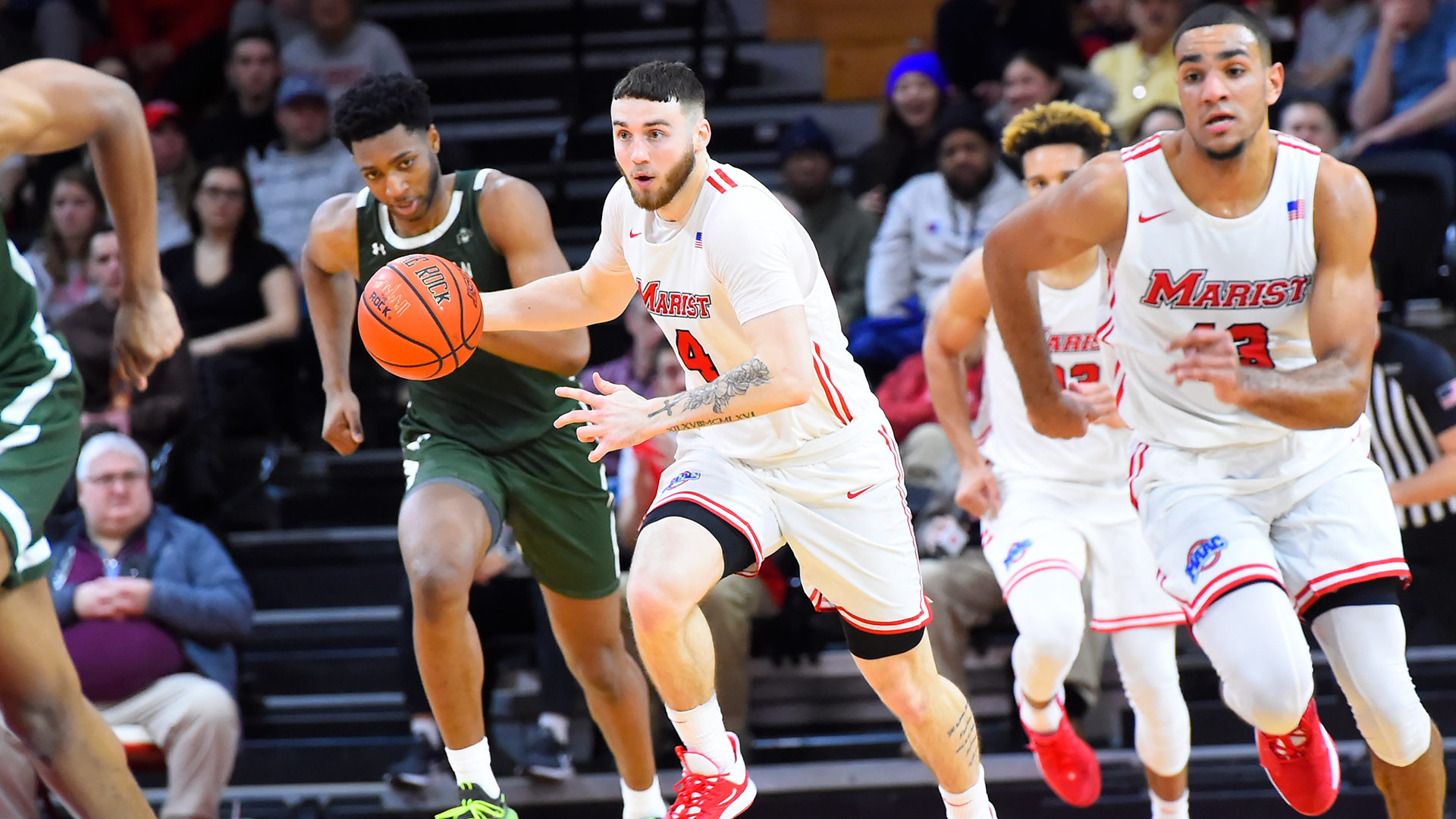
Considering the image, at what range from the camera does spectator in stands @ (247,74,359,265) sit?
7.79 m

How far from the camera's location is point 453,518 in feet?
13.7

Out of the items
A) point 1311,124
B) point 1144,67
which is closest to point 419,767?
point 1311,124

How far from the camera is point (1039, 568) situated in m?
4.98

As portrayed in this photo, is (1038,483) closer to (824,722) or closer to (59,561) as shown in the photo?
(824,722)

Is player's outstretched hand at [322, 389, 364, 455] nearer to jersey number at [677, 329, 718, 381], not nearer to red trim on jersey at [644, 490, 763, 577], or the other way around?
jersey number at [677, 329, 718, 381]

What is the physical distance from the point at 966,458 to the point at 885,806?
1451 mm

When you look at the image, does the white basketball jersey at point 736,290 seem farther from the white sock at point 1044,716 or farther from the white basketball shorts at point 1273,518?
the white sock at point 1044,716

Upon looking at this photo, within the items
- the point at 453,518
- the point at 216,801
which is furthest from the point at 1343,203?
the point at 216,801

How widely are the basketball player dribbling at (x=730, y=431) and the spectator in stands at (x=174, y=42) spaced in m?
5.88

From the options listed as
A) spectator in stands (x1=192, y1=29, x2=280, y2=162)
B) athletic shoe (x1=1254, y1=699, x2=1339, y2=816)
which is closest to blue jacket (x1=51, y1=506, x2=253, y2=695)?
spectator in stands (x1=192, y1=29, x2=280, y2=162)

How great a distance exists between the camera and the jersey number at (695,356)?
387cm

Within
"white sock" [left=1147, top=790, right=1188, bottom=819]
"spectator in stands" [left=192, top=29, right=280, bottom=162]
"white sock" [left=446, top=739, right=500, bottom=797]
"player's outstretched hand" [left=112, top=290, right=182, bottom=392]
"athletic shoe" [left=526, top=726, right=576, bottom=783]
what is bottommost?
"athletic shoe" [left=526, top=726, right=576, bottom=783]

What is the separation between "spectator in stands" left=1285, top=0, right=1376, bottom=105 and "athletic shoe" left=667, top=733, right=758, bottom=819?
519 cm

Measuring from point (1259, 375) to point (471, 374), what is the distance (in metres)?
2.20
